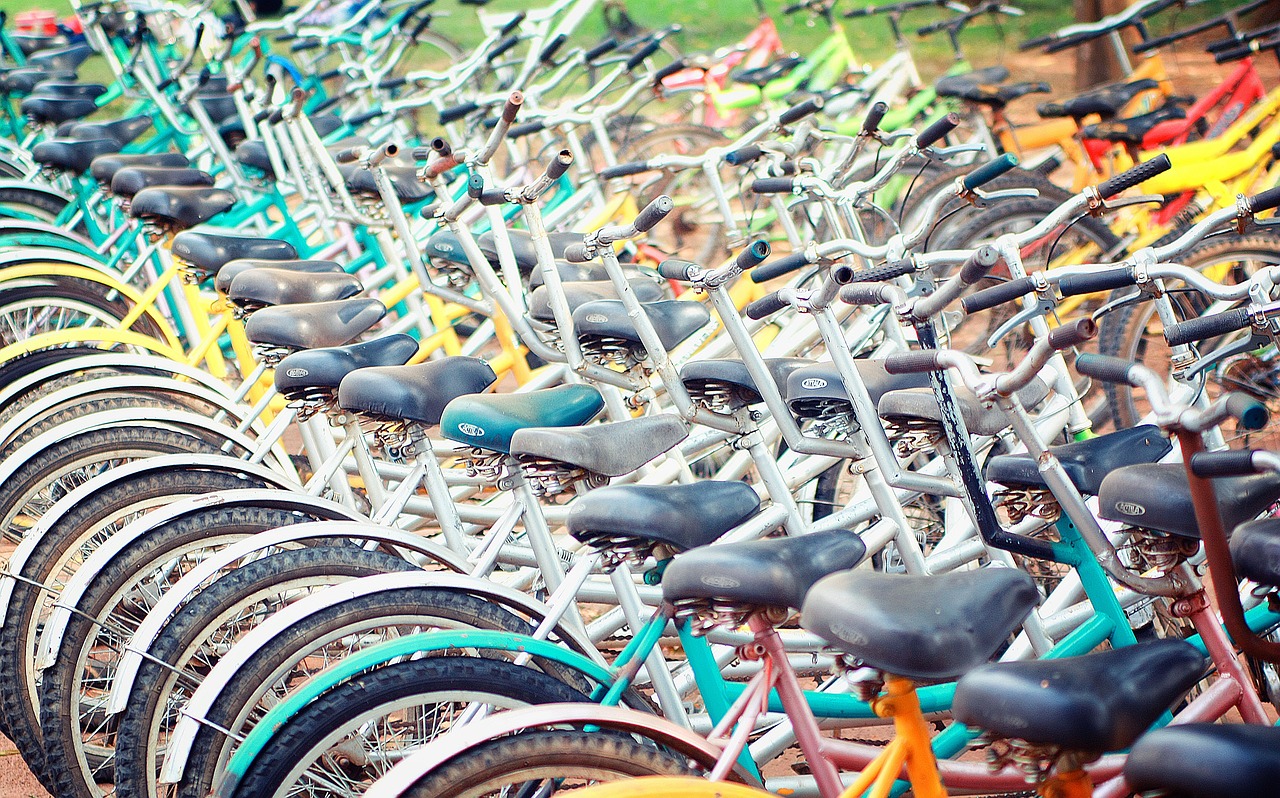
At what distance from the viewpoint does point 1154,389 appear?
168 centimetres

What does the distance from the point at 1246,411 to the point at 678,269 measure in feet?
4.28

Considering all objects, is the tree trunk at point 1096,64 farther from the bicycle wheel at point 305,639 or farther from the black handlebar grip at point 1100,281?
the bicycle wheel at point 305,639

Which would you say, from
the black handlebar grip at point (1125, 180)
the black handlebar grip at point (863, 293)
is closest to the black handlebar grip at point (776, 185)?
the black handlebar grip at point (1125, 180)

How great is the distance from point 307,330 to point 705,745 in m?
1.77

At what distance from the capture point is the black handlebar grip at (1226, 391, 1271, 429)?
1535 millimetres

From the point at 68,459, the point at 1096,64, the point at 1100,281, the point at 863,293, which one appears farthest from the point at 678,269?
the point at 1096,64

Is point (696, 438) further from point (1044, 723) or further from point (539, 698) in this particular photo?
point (1044, 723)

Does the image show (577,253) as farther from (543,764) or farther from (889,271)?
(543,764)

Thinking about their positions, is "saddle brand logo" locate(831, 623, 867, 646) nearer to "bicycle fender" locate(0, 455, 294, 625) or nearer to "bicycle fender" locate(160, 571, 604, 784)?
"bicycle fender" locate(160, 571, 604, 784)

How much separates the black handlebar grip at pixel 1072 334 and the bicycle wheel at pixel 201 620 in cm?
132

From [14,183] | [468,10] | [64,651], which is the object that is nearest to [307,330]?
[64,651]

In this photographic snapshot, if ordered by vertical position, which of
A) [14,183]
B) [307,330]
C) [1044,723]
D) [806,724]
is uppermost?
[14,183]

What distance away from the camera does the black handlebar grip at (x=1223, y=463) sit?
158 centimetres

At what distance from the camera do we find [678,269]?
8.66 feet
